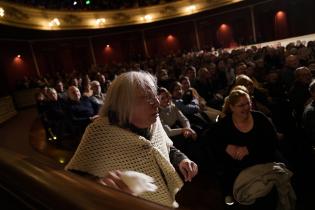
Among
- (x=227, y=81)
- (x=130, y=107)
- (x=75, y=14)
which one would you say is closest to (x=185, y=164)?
(x=130, y=107)

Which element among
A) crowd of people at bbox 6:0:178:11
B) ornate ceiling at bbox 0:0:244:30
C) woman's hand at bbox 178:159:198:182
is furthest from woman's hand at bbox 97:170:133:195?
crowd of people at bbox 6:0:178:11

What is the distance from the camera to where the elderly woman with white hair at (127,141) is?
1.42m

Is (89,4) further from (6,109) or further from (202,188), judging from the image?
(202,188)

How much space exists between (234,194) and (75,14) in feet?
58.5

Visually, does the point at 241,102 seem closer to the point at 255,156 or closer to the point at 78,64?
the point at 255,156

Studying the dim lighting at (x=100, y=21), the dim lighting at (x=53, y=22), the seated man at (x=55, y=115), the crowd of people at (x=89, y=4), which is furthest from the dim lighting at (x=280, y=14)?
the seated man at (x=55, y=115)

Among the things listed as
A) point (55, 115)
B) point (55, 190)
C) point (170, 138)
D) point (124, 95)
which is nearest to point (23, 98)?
point (55, 115)

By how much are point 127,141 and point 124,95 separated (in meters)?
0.20

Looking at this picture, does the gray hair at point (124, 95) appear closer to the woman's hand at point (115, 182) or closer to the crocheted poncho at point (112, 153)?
the crocheted poncho at point (112, 153)

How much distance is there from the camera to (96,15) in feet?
65.1

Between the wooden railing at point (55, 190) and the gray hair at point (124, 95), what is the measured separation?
64 cm

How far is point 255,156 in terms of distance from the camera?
2572 mm

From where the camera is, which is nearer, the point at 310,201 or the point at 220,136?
the point at 220,136

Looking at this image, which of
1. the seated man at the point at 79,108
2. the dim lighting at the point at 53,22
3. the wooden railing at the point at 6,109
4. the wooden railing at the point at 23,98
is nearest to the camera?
the seated man at the point at 79,108
